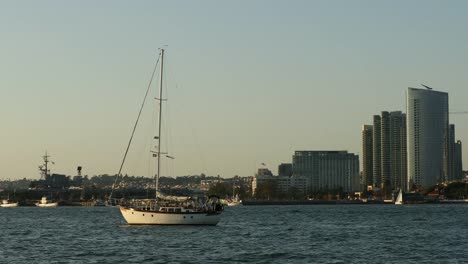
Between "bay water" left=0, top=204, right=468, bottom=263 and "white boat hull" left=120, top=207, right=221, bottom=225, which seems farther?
"white boat hull" left=120, top=207, right=221, bottom=225

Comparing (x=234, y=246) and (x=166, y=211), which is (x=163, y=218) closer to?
(x=166, y=211)

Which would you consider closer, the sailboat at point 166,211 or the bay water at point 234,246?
the bay water at point 234,246

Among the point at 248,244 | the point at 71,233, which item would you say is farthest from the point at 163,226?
the point at 248,244

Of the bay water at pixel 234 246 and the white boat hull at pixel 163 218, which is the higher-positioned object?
the white boat hull at pixel 163 218

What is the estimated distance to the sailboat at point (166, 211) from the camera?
299 feet

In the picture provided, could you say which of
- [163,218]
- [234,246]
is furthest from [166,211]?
[234,246]

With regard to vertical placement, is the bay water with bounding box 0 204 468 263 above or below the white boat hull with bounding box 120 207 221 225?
below

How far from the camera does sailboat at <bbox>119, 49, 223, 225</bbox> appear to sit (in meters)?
91.0

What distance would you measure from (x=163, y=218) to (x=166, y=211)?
→ 769 millimetres

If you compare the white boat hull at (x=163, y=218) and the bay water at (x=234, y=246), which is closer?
the bay water at (x=234, y=246)

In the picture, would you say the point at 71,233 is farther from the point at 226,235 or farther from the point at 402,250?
the point at 402,250

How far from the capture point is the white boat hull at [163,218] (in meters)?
90.9

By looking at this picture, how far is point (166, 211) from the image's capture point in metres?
90.7

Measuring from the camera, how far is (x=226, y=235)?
83.7 meters
